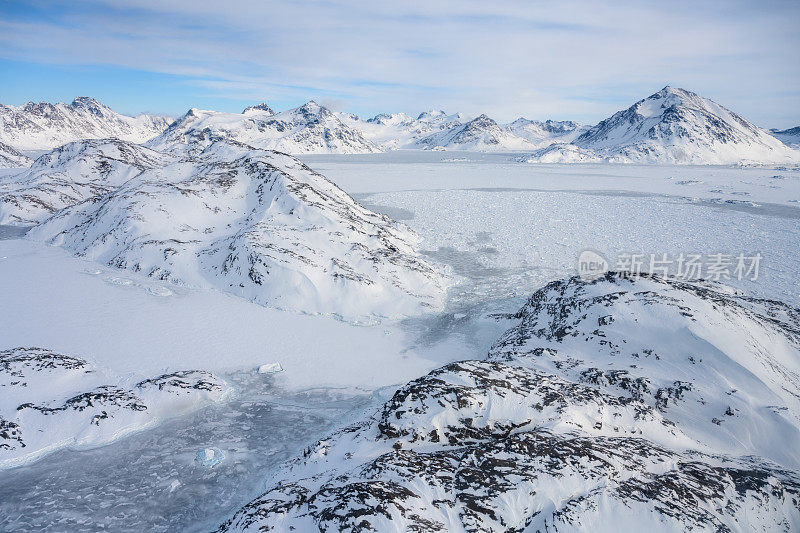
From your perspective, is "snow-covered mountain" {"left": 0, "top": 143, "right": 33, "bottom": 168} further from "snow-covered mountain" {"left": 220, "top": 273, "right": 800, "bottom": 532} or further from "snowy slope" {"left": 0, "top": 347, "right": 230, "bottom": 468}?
"snow-covered mountain" {"left": 220, "top": 273, "right": 800, "bottom": 532}

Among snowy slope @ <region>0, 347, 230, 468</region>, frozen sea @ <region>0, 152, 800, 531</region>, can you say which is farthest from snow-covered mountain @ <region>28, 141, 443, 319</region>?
snowy slope @ <region>0, 347, 230, 468</region>

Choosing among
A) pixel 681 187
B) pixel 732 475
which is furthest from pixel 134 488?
pixel 681 187

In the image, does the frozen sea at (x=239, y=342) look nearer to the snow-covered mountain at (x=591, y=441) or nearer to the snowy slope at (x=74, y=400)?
the snowy slope at (x=74, y=400)

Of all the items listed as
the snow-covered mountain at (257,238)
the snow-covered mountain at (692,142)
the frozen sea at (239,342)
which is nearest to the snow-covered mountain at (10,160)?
the frozen sea at (239,342)

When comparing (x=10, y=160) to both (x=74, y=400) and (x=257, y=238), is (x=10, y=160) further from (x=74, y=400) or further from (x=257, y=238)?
(x=74, y=400)

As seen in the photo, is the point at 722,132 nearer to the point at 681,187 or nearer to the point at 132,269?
the point at 681,187

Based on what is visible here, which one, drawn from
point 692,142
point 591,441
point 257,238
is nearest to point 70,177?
point 257,238

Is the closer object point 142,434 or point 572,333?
point 142,434
